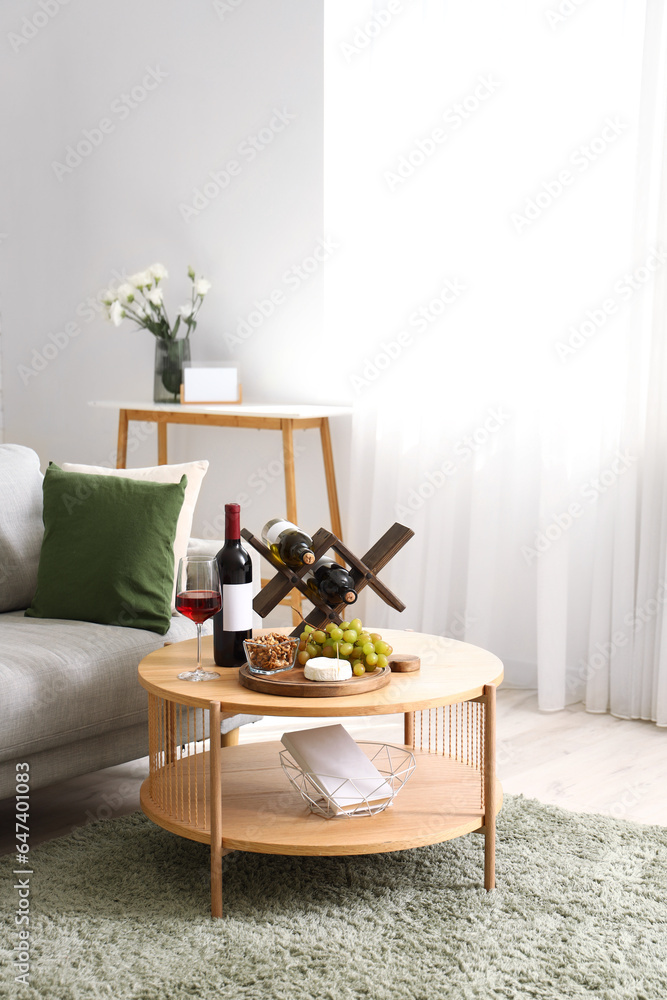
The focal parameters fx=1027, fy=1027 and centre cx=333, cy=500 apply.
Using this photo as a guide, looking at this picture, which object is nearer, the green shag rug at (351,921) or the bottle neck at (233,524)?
the green shag rug at (351,921)

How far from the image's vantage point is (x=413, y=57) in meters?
3.64

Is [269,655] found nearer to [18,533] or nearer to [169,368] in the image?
[18,533]

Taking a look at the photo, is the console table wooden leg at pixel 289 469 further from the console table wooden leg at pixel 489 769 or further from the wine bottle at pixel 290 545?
the console table wooden leg at pixel 489 769

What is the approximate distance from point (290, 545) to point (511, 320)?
5.49ft

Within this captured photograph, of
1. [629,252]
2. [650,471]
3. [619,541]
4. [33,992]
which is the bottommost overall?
[33,992]

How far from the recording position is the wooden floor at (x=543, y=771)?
2482 mm

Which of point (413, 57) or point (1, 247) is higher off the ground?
point (413, 57)

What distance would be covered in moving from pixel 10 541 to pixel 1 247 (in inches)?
106

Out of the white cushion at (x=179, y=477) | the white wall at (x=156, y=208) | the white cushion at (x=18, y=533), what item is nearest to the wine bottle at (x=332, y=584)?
the white cushion at (x=179, y=477)

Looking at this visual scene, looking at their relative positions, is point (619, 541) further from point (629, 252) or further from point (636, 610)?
point (629, 252)

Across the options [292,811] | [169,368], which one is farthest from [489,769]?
[169,368]

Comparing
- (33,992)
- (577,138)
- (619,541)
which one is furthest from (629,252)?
(33,992)

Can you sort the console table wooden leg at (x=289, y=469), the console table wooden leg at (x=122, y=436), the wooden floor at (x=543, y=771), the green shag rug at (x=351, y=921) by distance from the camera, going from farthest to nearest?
the console table wooden leg at (x=122, y=436) < the console table wooden leg at (x=289, y=469) < the wooden floor at (x=543, y=771) < the green shag rug at (x=351, y=921)

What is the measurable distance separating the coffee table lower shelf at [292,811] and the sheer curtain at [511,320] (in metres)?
1.26
